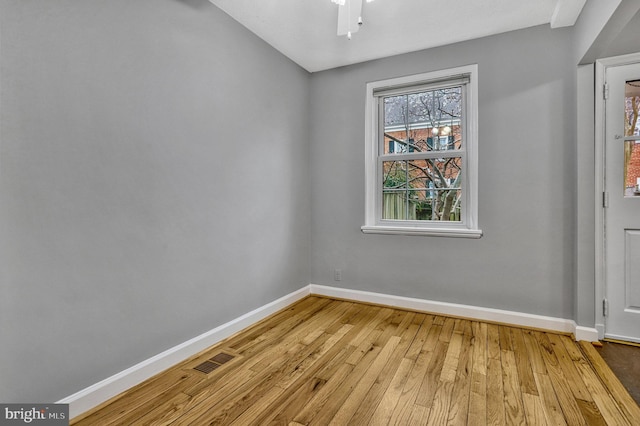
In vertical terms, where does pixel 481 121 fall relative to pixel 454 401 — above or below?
above

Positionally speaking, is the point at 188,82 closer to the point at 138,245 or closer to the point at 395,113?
the point at 138,245

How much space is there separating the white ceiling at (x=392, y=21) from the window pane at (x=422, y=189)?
1.10 metres

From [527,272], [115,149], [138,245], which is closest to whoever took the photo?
[115,149]

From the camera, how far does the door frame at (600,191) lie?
227 centimetres

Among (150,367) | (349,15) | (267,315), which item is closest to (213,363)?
(150,367)

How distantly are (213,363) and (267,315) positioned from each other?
0.84m

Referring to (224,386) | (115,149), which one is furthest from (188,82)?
(224,386)

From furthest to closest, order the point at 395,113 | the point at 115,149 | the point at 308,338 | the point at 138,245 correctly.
A: the point at 395,113
the point at 308,338
the point at 138,245
the point at 115,149

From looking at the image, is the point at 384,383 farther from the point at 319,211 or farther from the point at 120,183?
the point at 319,211

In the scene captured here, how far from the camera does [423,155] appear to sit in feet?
10.0

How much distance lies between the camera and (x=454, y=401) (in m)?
1.65

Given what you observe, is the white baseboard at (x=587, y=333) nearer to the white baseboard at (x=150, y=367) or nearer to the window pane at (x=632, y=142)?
the window pane at (x=632, y=142)

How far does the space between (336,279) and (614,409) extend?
2.30m

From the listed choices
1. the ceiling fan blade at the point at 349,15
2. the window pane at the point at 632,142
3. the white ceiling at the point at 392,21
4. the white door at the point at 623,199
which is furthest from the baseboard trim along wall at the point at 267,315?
the white ceiling at the point at 392,21
